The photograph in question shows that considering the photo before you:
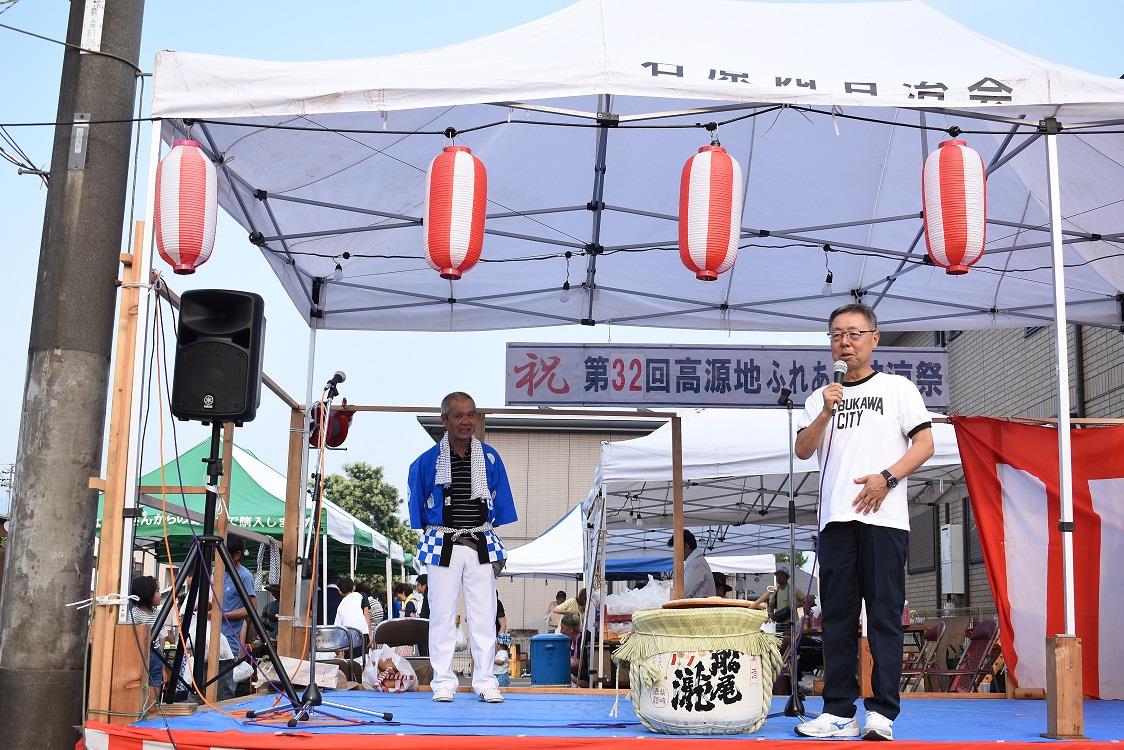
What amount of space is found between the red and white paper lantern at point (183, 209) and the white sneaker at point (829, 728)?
12.1 feet

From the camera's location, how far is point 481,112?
24.8 feet

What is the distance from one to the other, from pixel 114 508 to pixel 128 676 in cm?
75

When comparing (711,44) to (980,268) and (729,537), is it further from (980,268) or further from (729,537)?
(729,537)

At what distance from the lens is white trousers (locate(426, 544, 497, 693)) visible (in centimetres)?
621

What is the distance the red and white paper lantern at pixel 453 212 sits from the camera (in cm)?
584

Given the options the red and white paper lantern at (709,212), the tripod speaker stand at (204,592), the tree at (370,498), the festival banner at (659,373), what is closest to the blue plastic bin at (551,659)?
the festival banner at (659,373)

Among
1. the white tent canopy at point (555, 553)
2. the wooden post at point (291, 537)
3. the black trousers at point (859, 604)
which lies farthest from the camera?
the white tent canopy at point (555, 553)

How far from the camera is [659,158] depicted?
8320 mm

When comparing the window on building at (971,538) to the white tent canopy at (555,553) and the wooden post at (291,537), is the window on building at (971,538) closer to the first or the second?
the white tent canopy at (555,553)

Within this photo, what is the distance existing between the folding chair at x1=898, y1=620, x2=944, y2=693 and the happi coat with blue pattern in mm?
4714

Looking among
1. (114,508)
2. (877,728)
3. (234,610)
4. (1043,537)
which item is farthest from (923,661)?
(114,508)

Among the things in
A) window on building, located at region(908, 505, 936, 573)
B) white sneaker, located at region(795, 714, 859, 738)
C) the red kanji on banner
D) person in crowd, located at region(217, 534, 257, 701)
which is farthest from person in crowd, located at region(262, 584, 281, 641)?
window on building, located at region(908, 505, 936, 573)

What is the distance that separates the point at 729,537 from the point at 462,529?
1577 cm

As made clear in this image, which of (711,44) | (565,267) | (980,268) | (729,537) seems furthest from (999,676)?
(729,537)
